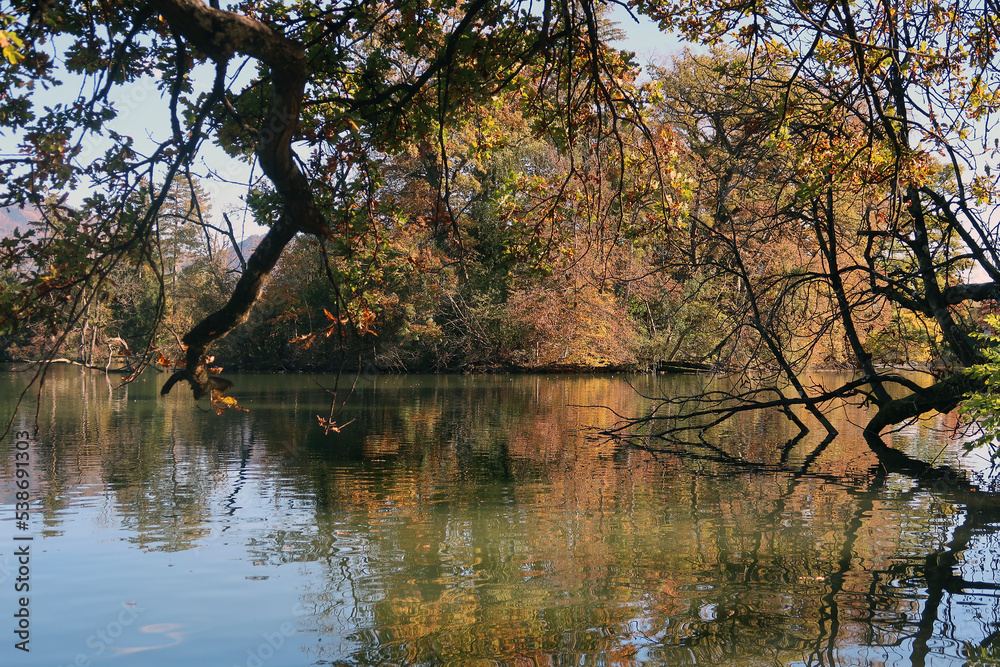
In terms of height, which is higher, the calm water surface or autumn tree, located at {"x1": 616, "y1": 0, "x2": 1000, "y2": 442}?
autumn tree, located at {"x1": 616, "y1": 0, "x2": 1000, "y2": 442}

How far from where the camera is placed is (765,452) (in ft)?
44.7

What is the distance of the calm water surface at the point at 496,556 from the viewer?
5629 millimetres

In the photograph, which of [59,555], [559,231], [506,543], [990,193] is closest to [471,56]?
[559,231]

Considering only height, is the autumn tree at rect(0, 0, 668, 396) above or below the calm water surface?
above

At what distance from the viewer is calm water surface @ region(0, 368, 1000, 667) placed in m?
5.63

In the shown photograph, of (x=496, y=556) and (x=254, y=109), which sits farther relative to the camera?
(x=496, y=556)

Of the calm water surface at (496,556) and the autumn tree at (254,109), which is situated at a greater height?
the autumn tree at (254,109)

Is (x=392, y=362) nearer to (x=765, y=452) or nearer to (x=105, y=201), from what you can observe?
(x=765, y=452)

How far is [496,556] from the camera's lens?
25.0ft

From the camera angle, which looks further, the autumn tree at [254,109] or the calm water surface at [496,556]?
the calm water surface at [496,556]

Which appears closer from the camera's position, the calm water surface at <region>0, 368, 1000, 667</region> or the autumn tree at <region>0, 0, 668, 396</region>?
the autumn tree at <region>0, 0, 668, 396</region>

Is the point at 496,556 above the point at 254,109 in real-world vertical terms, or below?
below

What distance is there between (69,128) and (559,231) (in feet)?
12.1

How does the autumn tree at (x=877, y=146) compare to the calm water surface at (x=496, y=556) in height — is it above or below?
above
